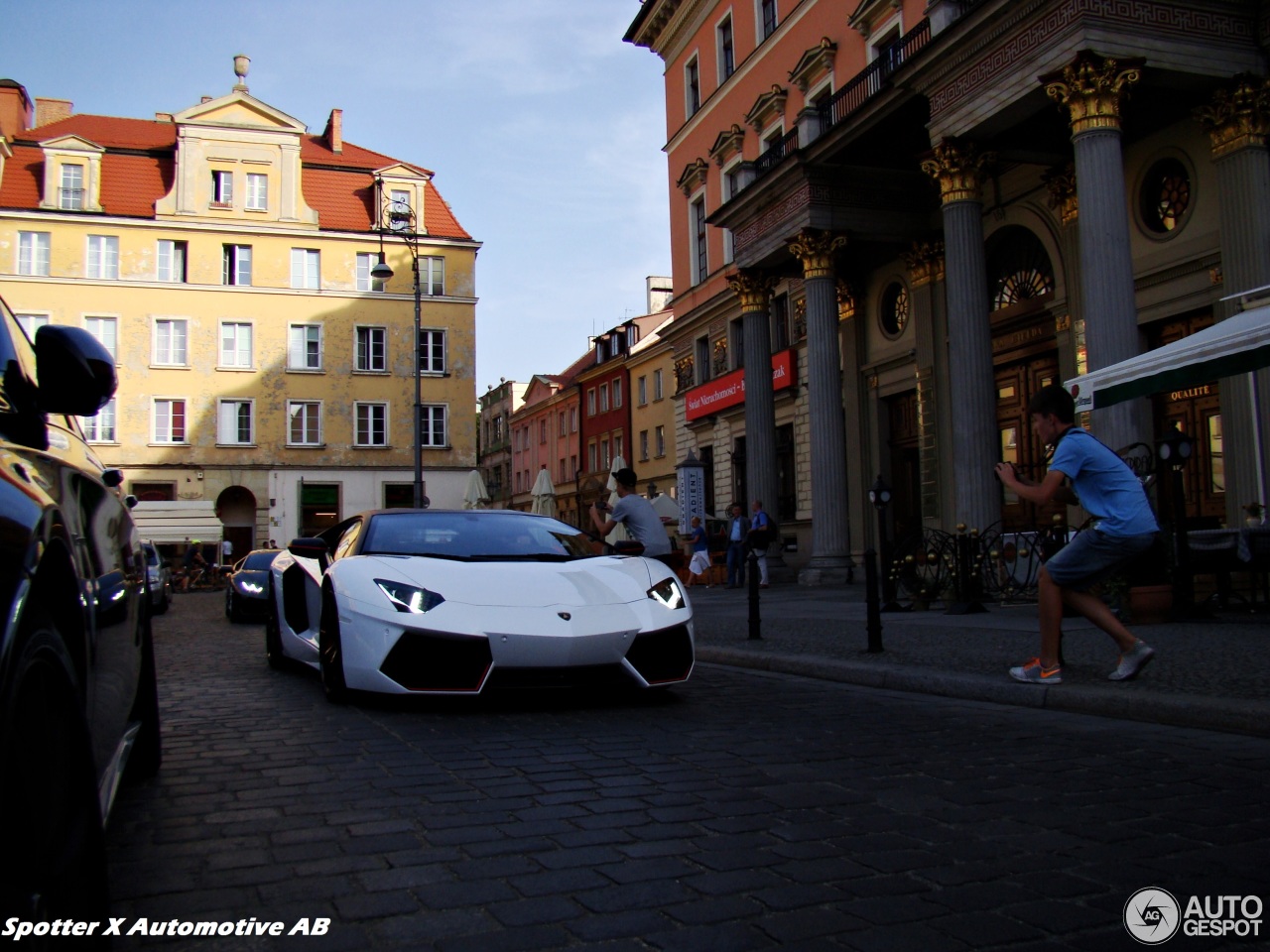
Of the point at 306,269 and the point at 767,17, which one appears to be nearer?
the point at 767,17

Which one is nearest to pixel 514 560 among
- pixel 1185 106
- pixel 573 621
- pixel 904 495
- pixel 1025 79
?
pixel 573 621

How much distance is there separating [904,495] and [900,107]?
31.9 ft

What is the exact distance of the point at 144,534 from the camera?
3756 cm

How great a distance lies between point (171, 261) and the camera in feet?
153

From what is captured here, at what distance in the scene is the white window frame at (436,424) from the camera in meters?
49.2

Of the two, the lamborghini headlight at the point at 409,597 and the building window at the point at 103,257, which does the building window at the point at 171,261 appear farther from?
the lamborghini headlight at the point at 409,597

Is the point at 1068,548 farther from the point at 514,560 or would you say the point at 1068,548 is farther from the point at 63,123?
the point at 63,123

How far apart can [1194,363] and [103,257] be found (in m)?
45.7

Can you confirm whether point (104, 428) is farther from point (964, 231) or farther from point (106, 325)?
point (964, 231)

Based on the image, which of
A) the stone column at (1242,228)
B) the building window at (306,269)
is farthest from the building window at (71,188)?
the stone column at (1242,228)

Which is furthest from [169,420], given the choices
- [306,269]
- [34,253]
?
[306,269]

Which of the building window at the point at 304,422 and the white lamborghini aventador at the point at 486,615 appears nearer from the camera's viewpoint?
the white lamborghini aventador at the point at 486,615

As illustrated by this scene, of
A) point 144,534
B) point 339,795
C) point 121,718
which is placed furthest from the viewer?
point 144,534

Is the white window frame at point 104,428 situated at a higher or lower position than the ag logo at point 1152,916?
higher
